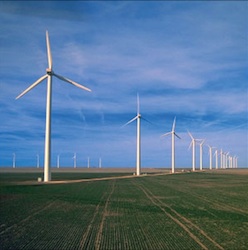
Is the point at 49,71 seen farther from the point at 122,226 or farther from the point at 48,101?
the point at 122,226

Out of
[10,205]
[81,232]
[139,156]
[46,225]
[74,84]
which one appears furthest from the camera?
[139,156]

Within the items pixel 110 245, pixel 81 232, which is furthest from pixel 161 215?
pixel 110 245

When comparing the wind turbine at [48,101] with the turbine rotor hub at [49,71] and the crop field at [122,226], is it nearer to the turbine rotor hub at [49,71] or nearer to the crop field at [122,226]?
the turbine rotor hub at [49,71]

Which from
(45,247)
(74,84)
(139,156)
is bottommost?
(45,247)

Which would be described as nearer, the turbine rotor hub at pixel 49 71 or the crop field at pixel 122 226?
the crop field at pixel 122 226

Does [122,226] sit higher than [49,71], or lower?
lower

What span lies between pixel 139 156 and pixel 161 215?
3306 inches

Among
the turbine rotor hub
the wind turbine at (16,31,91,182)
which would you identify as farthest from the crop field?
the turbine rotor hub

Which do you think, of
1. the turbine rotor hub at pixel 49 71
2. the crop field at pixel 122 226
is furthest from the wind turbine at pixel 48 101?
the crop field at pixel 122 226


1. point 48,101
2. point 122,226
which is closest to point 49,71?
point 48,101

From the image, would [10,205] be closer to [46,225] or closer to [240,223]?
[46,225]

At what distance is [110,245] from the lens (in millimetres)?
18094

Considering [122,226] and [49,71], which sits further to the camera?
[49,71]

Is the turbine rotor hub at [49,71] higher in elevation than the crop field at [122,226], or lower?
higher
